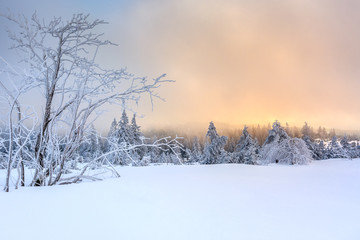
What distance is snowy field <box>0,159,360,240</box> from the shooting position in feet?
2.93

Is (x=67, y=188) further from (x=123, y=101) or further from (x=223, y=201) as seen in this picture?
(x=223, y=201)

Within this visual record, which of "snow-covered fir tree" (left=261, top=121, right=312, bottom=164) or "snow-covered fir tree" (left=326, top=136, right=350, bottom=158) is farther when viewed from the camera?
"snow-covered fir tree" (left=326, top=136, right=350, bottom=158)

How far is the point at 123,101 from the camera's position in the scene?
7.48 ft

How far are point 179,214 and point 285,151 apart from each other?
1332 centimetres

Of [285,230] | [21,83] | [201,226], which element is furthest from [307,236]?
[21,83]

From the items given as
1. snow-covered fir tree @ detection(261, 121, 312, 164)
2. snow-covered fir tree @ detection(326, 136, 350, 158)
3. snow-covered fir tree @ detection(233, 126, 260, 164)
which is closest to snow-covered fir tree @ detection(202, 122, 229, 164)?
snow-covered fir tree @ detection(233, 126, 260, 164)

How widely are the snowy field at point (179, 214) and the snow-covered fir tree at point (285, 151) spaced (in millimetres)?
12188

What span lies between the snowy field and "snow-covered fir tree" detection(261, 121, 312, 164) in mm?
12188

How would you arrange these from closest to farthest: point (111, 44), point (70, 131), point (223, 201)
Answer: point (223, 201)
point (70, 131)
point (111, 44)

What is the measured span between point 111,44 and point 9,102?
1194 millimetres

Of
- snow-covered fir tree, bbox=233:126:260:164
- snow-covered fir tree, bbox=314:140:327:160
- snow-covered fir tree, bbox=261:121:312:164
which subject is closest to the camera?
snow-covered fir tree, bbox=261:121:312:164

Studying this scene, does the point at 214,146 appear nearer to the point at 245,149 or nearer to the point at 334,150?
the point at 245,149

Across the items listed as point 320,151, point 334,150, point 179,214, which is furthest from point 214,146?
point 179,214

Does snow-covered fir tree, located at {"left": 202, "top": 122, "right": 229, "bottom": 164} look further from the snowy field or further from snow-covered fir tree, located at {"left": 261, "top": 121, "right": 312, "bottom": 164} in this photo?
the snowy field
